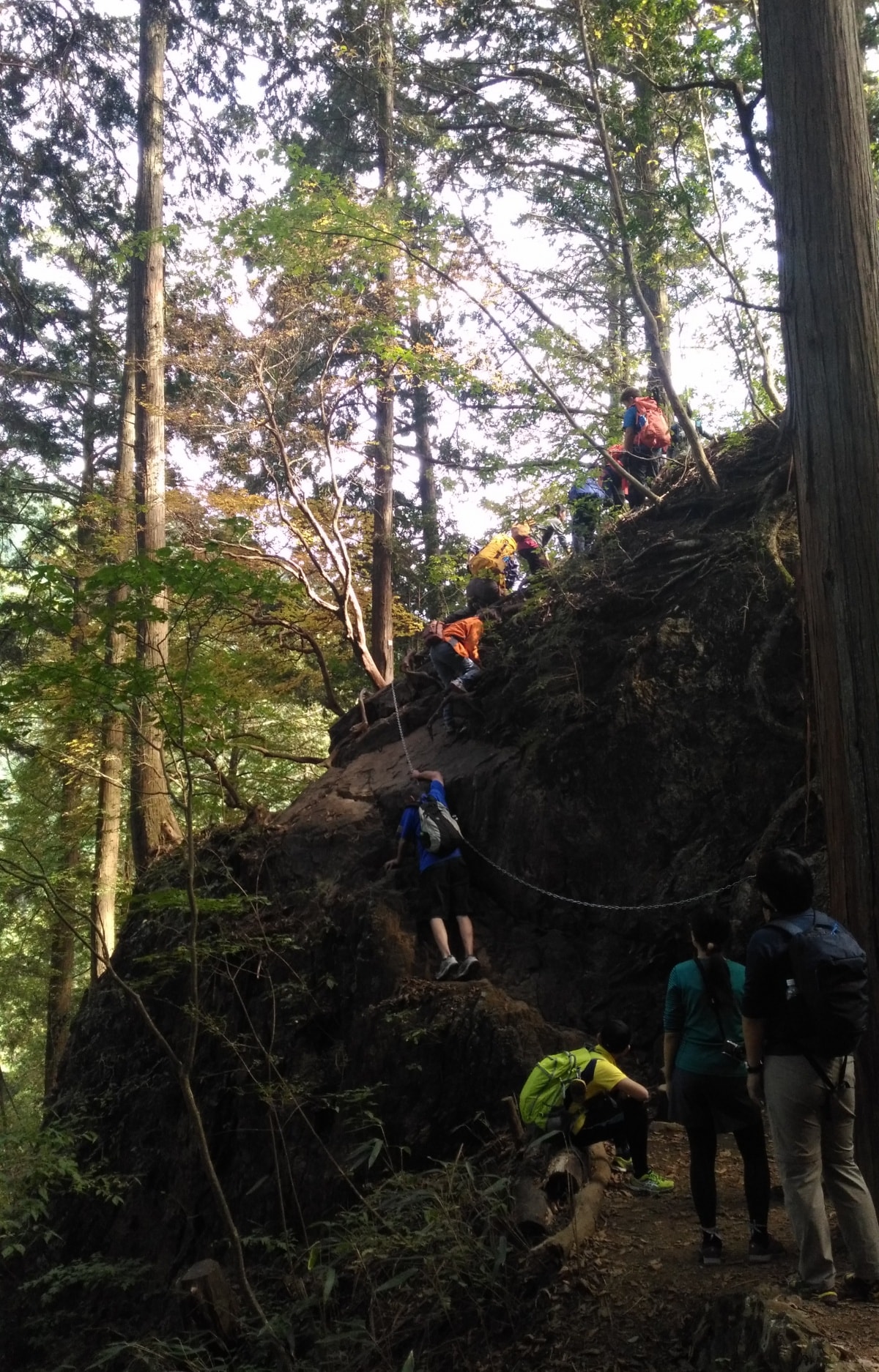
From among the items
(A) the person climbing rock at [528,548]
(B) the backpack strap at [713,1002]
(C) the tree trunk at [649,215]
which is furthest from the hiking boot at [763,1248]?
(A) the person climbing rock at [528,548]

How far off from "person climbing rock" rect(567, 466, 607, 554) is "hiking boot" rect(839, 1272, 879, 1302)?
301 inches

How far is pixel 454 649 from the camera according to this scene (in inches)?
402

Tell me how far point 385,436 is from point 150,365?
4891 mm

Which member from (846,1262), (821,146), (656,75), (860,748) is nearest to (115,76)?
(656,75)

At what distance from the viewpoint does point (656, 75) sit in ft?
31.7

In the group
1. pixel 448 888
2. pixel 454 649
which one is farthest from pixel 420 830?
pixel 454 649

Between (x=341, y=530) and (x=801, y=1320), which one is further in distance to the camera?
(x=341, y=530)

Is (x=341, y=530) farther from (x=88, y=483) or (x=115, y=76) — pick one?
(x=115, y=76)

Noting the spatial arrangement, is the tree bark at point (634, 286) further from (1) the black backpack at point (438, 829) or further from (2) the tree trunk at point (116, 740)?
(2) the tree trunk at point (116, 740)

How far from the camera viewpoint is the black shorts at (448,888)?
823cm

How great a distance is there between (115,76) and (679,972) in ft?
53.5

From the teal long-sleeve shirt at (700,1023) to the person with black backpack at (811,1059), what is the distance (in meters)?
0.72

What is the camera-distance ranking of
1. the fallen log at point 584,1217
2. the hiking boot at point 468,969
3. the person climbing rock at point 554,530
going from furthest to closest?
the person climbing rock at point 554,530
the hiking boot at point 468,969
the fallen log at point 584,1217

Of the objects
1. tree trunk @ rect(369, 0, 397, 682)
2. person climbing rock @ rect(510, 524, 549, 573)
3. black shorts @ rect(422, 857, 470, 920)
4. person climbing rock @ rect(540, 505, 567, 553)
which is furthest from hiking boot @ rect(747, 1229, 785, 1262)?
tree trunk @ rect(369, 0, 397, 682)
